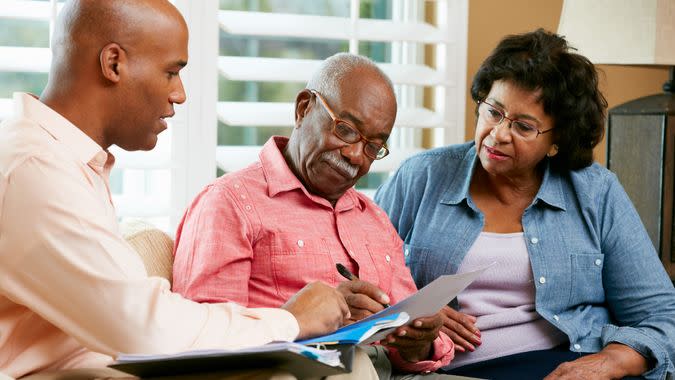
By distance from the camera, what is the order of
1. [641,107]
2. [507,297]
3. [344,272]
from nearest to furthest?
1. [344,272]
2. [507,297]
3. [641,107]

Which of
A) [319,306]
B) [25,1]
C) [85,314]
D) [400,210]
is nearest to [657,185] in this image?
[400,210]

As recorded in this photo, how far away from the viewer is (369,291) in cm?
170

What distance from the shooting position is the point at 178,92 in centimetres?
146

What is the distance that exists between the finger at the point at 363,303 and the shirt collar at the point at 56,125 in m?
0.55

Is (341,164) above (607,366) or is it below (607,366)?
above

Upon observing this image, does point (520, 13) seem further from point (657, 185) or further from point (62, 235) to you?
point (62, 235)

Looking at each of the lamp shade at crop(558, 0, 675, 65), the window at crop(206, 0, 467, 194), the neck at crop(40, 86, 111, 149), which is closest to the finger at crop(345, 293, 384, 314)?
the neck at crop(40, 86, 111, 149)

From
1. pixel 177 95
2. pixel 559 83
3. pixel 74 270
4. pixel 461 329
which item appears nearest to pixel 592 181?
pixel 559 83

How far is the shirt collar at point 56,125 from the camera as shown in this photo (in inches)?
52.5

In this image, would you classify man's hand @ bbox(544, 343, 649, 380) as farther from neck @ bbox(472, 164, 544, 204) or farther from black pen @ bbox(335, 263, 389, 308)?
black pen @ bbox(335, 263, 389, 308)

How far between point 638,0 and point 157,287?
5.87 feet

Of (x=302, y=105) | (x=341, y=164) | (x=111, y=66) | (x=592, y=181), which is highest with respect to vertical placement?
(x=111, y=66)

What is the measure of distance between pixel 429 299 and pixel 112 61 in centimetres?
62

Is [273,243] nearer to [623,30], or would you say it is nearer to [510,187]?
[510,187]
